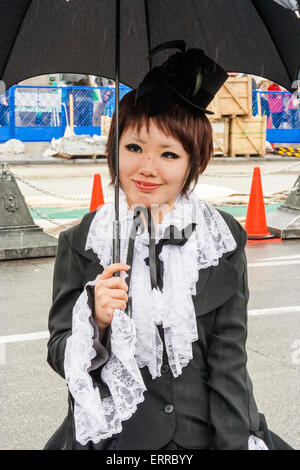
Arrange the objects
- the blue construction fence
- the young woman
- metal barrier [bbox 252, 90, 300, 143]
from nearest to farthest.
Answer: the young woman, the blue construction fence, metal barrier [bbox 252, 90, 300, 143]

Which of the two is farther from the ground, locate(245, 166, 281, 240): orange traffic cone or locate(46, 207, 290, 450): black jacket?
locate(46, 207, 290, 450): black jacket

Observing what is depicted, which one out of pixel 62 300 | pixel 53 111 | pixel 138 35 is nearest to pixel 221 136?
pixel 53 111

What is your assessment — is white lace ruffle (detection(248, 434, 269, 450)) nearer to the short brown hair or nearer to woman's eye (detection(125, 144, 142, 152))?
the short brown hair

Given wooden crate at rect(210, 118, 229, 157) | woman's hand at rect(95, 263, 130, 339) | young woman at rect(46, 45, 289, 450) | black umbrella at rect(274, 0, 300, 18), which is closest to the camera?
black umbrella at rect(274, 0, 300, 18)

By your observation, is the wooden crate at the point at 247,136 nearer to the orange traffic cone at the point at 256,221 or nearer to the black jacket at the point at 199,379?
the orange traffic cone at the point at 256,221

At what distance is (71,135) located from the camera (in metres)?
18.8

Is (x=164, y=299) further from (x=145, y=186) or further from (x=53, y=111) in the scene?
(x=53, y=111)

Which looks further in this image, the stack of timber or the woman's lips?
the stack of timber

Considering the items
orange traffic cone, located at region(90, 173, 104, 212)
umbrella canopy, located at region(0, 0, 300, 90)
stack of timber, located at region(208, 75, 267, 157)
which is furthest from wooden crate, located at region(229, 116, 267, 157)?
umbrella canopy, located at region(0, 0, 300, 90)

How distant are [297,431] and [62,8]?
96.5 inches

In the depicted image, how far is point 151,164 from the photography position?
6.84ft

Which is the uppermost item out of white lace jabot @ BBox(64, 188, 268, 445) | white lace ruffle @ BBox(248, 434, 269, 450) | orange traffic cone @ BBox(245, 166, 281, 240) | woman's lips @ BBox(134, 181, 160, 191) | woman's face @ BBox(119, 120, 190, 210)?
woman's face @ BBox(119, 120, 190, 210)

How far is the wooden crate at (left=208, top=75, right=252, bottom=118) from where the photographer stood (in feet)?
61.8

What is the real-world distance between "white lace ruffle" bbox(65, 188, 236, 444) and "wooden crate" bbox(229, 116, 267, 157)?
17373mm
